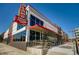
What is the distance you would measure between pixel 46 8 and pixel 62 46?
2.32ft

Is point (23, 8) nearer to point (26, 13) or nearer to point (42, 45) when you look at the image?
point (26, 13)

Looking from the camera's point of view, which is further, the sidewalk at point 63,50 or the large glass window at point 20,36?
the large glass window at point 20,36

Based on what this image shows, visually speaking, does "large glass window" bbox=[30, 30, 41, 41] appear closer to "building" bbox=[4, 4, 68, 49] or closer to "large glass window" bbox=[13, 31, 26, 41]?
"building" bbox=[4, 4, 68, 49]

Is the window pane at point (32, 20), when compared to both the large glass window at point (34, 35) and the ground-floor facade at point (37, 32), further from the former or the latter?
the large glass window at point (34, 35)

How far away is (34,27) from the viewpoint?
11.6ft

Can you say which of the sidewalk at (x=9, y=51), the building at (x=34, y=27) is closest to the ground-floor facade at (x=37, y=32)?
the building at (x=34, y=27)

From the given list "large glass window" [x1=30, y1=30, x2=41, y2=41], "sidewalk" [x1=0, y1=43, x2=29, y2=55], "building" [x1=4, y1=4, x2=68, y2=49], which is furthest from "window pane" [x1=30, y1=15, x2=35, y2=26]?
"sidewalk" [x1=0, y1=43, x2=29, y2=55]

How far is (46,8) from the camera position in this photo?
11.2ft

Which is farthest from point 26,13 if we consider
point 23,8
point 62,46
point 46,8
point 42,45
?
point 62,46

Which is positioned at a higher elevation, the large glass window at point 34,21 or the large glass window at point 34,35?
the large glass window at point 34,21

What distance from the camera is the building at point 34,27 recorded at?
3488 millimetres

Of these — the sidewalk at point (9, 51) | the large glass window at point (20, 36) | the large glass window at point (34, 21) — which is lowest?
the sidewalk at point (9, 51)

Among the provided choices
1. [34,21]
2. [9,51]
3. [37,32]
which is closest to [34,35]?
[37,32]

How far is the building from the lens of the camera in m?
3.49
